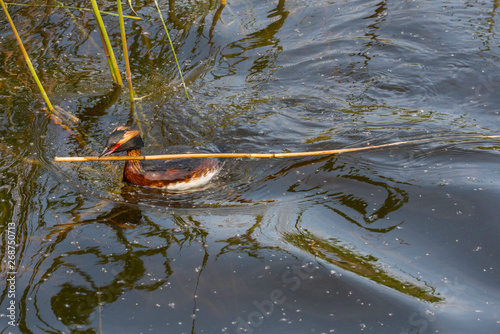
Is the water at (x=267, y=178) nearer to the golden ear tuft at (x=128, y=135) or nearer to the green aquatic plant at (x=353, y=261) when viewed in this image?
the green aquatic plant at (x=353, y=261)

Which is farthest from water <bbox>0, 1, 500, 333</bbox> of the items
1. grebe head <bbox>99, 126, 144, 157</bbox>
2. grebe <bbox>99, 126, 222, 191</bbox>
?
grebe head <bbox>99, 126, 144, 157</bbox>

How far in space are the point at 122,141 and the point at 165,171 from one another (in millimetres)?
499

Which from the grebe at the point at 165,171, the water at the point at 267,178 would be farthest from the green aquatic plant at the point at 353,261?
the grebe at the point at 165,171

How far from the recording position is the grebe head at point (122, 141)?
16.7 ft

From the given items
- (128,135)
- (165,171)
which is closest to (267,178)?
(165,171)

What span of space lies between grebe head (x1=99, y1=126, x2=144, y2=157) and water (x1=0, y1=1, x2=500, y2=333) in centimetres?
37

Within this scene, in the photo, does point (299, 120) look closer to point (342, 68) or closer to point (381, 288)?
point (342, 68)

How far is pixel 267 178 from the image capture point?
518 cm

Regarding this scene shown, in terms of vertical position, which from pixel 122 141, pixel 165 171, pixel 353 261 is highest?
pixel 122 141

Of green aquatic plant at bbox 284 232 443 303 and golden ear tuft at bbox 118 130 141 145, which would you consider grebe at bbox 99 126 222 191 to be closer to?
golden ear tuft at bbox 118 130 141 145

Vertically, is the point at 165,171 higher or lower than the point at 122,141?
lower

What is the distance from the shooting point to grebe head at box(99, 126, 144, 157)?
509cm

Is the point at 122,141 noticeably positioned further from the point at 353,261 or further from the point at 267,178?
the point at 353,261

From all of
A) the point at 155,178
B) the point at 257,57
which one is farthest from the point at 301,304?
the point at 257,57
